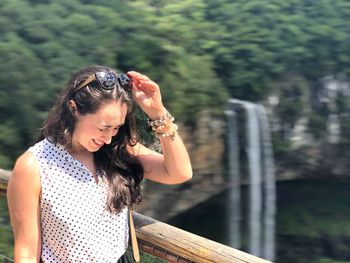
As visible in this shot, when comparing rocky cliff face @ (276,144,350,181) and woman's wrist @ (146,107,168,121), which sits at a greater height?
woman's wrist @ (146,107,168,121)

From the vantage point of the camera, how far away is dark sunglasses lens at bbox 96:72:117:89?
156 centimetres

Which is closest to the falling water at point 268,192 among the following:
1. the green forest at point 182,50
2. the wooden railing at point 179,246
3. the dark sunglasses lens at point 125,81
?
the green forest at point 182,50

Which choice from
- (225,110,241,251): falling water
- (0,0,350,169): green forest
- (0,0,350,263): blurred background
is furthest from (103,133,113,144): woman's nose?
(225,110,241,251): falling water

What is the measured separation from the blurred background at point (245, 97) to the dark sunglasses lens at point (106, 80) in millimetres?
5379

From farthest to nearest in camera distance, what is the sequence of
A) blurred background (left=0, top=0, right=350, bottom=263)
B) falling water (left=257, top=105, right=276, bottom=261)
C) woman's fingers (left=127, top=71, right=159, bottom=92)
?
falling water (left=257, top=105, right=276, bottom=261)
blurred background (left=0, top=0, right=350, bottom=263)
woman's fingers (left=127, top=71, right=159, bottom=92)

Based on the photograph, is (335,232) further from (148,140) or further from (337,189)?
(148,140)

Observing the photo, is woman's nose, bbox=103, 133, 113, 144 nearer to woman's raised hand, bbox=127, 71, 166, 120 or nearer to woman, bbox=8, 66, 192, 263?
woman, bbox=8, 66, 192, 263

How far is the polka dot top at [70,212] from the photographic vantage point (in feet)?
5.18

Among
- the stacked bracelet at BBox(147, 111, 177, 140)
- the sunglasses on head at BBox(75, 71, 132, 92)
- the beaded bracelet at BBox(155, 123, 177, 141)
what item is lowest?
the beaded bracelet at BBox(155, 123, 177, 141)

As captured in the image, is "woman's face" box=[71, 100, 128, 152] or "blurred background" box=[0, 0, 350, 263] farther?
"blurred background" box=[0, 0, 350, 263]

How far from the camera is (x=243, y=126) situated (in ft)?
28.4

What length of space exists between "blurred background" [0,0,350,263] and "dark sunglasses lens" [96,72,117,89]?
538cm

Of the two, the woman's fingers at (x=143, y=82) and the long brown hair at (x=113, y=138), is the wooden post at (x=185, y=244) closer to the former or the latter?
the long brown hair at (x=113, y=138)

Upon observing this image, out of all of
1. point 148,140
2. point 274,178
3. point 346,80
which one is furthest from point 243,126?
point 148,140
